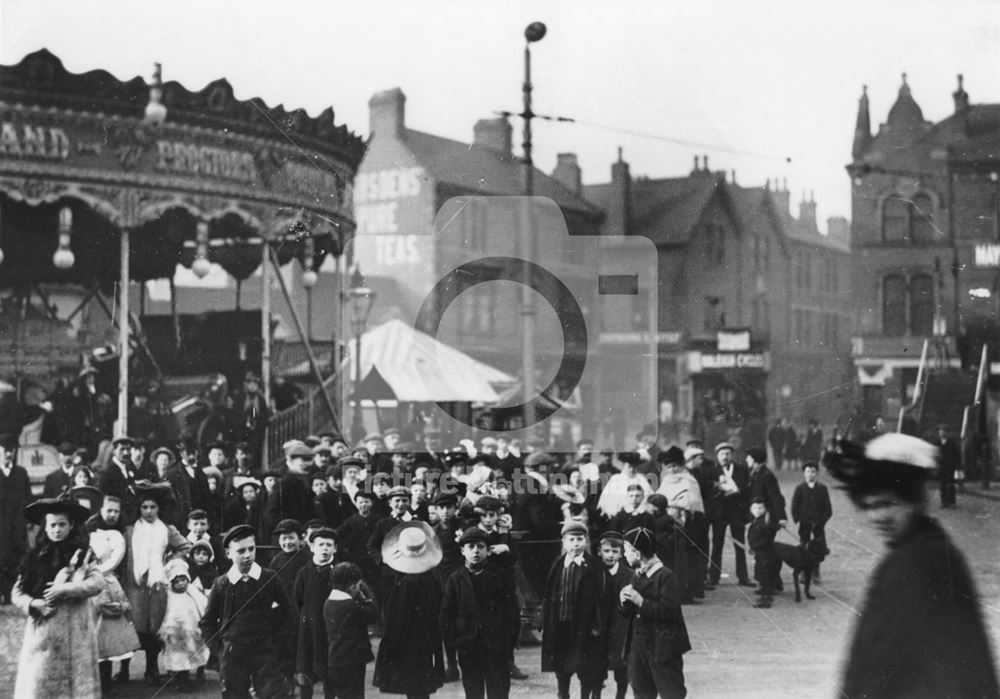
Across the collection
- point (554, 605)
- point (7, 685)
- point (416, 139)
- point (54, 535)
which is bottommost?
point (7, 685)

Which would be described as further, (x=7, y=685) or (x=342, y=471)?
(x=342, y=471)

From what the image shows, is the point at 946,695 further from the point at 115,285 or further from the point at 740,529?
the point at 115,285

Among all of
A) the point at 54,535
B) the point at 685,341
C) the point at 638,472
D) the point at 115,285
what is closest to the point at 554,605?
the point at 638,472

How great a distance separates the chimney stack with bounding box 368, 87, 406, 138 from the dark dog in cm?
385

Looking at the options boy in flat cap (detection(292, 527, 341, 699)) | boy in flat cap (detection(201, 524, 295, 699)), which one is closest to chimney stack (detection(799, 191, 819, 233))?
boy in flat cap (detection(292, 527, 341, 699))

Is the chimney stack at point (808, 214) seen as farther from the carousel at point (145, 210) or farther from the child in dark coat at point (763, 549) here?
the carousel at point (145, 210)

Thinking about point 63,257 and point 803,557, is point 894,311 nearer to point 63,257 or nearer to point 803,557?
point 803,557

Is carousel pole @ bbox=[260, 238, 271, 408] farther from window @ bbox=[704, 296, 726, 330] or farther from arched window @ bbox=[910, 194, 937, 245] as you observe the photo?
arched window @ bbox=[910, 194, 937, 245]

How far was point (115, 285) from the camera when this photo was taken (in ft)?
25.2

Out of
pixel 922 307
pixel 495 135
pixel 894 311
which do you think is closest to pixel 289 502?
pixel 495 135

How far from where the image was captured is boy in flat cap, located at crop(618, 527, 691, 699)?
4426 mm

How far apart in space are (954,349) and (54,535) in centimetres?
554

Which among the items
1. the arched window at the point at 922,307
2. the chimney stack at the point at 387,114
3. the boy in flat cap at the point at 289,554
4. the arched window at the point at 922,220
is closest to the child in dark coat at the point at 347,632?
the boy in flat cap at the point at 289,554

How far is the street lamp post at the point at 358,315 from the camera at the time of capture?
682cm
